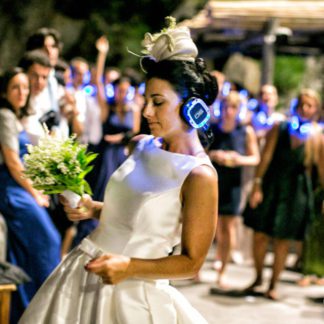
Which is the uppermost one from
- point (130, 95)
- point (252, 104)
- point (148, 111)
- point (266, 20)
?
point (266, 20)

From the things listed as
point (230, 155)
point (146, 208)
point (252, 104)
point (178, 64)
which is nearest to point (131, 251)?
point (146, 208)

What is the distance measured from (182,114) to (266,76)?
1001cm

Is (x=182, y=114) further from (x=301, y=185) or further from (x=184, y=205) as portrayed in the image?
(x=301, y=185)

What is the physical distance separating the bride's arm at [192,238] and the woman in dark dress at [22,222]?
3008 millimetres

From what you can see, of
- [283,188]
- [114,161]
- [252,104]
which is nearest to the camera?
[283,188]

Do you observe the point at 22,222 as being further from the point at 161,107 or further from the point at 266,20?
the point at 266,20

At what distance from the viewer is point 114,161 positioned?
8820 mm

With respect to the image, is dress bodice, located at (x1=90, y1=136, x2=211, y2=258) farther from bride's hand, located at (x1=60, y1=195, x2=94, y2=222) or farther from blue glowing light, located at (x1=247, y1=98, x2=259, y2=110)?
blue glowing light, located at (x1=247, y1=98, x2=259, y2=110)

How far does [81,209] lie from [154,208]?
1.22 ft

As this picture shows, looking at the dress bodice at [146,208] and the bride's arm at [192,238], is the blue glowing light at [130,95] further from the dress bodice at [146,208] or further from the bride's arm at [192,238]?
the bride's arm at [192,238]

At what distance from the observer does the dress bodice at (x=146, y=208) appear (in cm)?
319

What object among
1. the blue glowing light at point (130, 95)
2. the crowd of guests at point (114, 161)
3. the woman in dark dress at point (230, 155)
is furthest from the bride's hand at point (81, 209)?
the blue glowing light at point (130, 95)

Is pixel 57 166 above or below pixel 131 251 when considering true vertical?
above

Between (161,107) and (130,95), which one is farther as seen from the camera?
(130,95)
